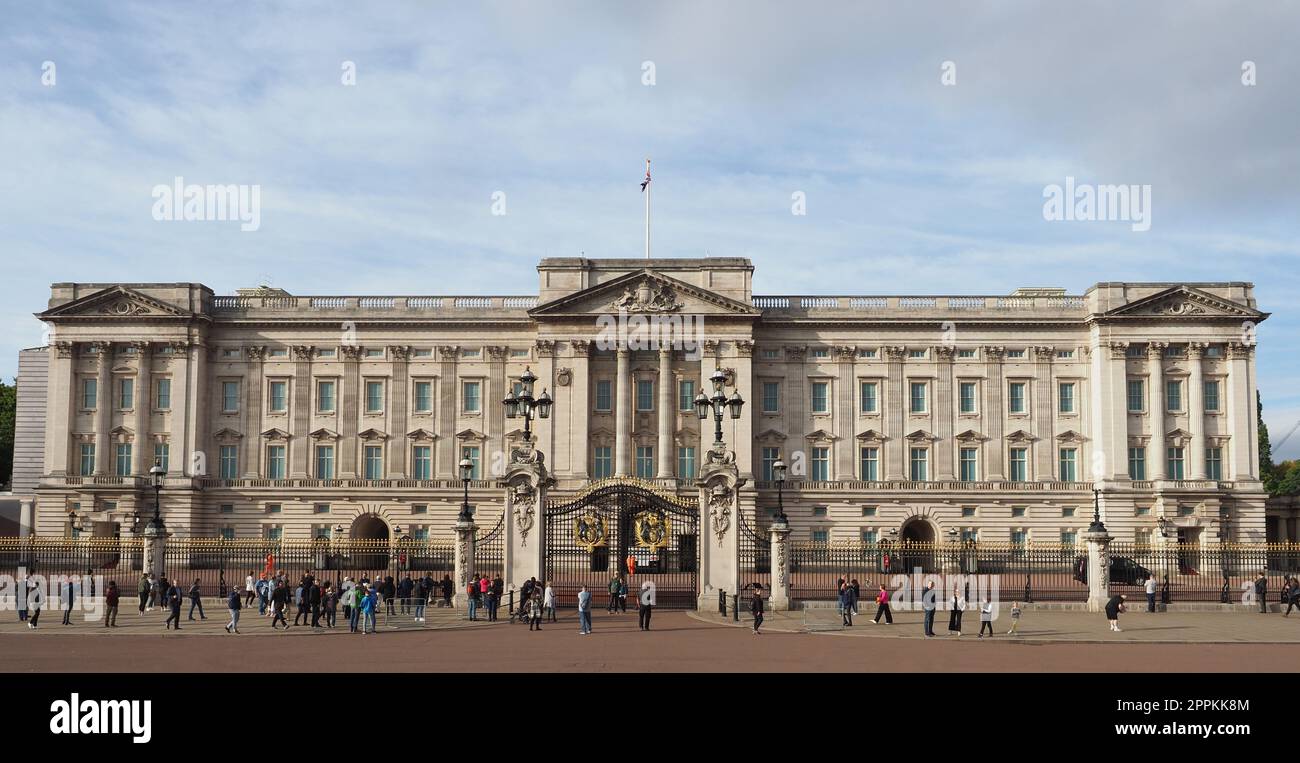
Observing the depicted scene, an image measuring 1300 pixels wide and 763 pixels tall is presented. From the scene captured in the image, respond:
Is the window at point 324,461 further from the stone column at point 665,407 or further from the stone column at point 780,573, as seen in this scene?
the stone column at point 780,573

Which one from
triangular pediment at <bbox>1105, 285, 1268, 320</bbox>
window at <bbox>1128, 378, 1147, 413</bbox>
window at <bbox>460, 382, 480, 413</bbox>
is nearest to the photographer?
triangular pediment at <bbox>1105, 285, 1268, 320</bbox>

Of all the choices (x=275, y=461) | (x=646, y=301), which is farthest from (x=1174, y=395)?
(x=275, y=461)

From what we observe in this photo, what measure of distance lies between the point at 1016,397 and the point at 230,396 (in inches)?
1926

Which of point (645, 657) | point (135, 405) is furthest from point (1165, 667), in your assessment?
point (135, 405)

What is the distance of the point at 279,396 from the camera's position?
6900 centimetres

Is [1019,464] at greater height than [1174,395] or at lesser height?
lesser

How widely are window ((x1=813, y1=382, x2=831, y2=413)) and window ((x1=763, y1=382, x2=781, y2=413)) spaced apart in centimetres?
225

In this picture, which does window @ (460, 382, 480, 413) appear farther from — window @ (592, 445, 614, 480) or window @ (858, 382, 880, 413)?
window @ (858, 382, 880, 413)

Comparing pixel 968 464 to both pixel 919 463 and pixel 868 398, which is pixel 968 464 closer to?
pixel 919 463

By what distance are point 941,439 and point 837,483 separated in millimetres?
7046

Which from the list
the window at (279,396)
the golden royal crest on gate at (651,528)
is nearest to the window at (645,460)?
the window at (279,396)

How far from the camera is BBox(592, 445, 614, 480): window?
67000 mm

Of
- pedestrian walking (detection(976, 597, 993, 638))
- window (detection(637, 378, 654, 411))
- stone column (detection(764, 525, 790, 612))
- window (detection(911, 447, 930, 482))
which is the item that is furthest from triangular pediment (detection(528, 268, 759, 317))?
pedestrian walking (detection(976, 597, 993, 638))

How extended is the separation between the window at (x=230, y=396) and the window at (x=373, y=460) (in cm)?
874
